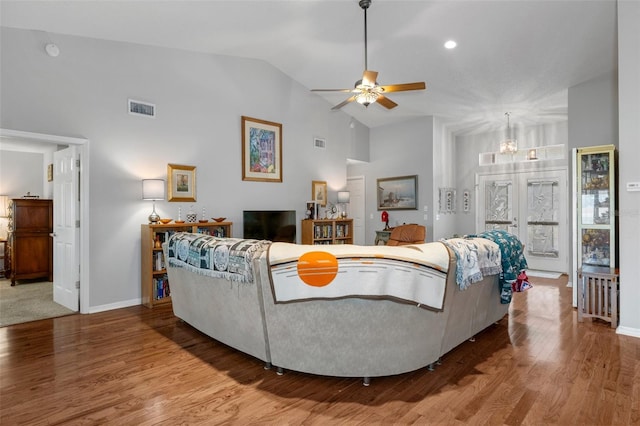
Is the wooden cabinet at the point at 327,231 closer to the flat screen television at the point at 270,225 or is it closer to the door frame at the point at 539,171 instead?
the flat screen television at the point at 270,225

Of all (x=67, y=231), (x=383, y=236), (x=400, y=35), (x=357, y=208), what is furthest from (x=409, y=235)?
(x=67, y=231)

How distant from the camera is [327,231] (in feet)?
21.4

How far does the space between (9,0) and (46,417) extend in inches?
142

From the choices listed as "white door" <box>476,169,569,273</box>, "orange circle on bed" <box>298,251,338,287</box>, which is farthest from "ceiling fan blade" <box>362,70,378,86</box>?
"white door" <box>476,169,569,273</box>

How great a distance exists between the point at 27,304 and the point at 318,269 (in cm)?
440

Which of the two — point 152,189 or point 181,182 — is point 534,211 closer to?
point 181,182

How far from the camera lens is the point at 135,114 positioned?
14.7ft

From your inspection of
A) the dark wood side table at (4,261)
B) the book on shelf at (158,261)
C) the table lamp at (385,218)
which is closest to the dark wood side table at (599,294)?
the table lamp at (385,218)

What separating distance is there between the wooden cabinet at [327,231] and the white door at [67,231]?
3397 mm

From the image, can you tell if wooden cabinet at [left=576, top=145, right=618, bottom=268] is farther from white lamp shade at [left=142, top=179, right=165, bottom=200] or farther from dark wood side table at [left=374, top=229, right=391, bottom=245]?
white lamp shade at [left=142, top=179, right=165, bottom=200]

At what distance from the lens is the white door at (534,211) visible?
261 inches

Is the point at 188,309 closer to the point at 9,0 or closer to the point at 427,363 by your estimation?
the point at 427,363

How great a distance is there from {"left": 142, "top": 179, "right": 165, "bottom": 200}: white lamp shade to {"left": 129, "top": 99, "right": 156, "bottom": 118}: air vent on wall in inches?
35.3

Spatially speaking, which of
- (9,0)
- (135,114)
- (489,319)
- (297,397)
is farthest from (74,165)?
(489,319)
